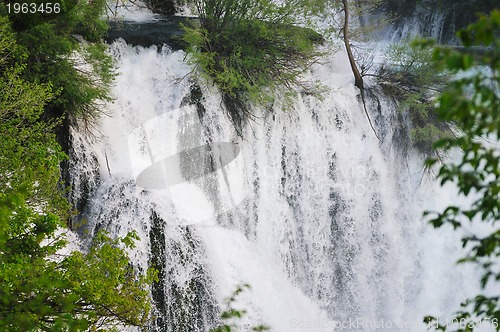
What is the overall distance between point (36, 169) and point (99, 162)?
2288 mm

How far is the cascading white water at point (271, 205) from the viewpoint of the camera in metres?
11.0

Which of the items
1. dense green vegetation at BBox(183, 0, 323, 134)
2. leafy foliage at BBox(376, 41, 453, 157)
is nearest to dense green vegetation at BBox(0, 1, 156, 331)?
dense green vegetation at BBox(183, 0, 323, 134)

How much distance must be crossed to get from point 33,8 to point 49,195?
10.6 ft

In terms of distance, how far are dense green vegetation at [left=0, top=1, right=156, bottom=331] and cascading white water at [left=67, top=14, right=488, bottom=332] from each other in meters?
0.83

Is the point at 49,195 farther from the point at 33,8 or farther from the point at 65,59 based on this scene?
the point at 33,8

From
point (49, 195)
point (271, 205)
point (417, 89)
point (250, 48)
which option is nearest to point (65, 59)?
point (49, 195)

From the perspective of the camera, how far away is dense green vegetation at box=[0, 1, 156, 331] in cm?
594

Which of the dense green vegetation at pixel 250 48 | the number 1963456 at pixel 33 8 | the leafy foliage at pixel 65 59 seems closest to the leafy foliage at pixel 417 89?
the dense green vegetation at pixel 250 48

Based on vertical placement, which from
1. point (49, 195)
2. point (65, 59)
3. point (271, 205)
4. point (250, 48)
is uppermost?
point (250, 48)

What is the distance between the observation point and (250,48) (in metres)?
12.9

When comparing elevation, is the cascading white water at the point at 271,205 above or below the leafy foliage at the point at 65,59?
below

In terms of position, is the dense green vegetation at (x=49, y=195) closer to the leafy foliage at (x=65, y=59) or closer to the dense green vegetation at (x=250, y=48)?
the leafy foliage at (x=65, y=59)

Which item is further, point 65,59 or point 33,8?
point 65,59

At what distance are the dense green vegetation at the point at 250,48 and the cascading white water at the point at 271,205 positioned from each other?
0.35 m
